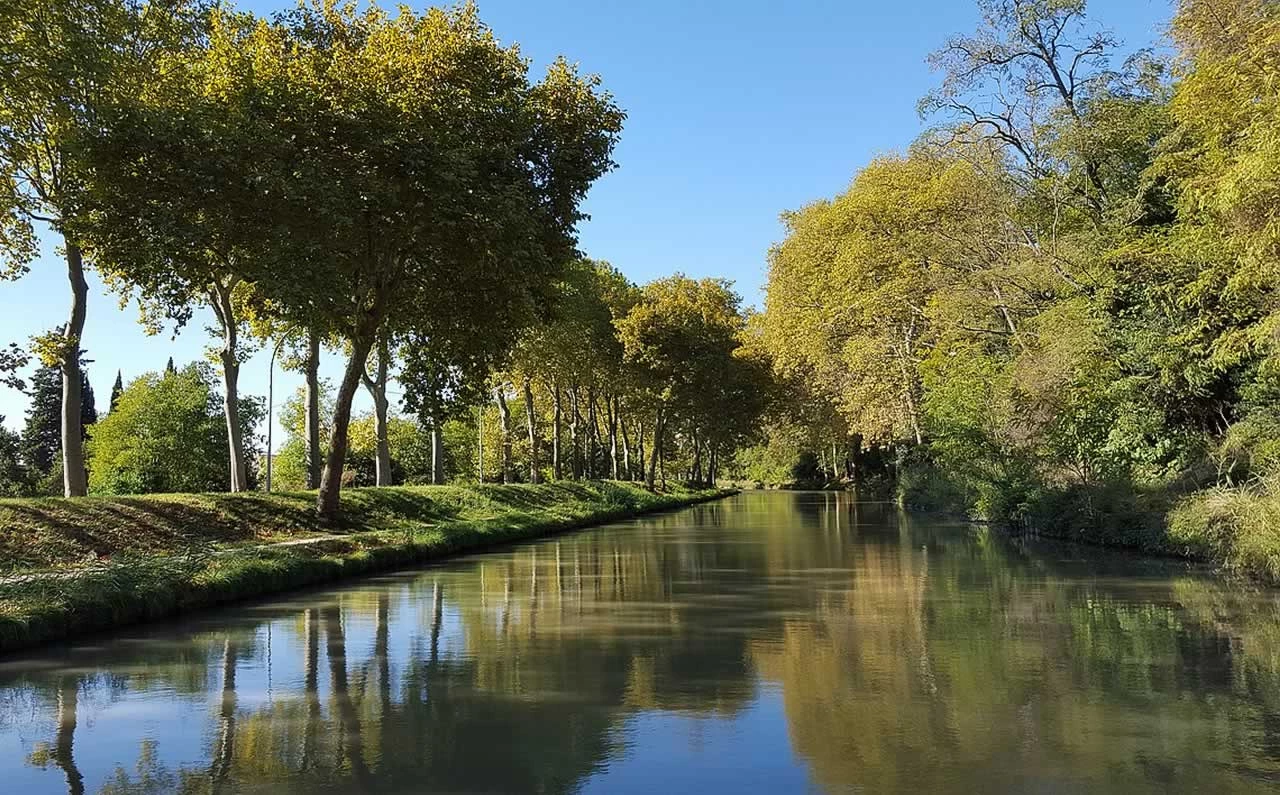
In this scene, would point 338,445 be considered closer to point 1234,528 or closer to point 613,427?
point 1234,528

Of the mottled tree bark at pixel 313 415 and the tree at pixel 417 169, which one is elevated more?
the tree at pixel 417 169

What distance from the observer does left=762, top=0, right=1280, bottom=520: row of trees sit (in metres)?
16.6

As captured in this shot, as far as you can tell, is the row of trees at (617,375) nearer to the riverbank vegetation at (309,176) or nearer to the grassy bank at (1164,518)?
the riverbank vegetation at (309,176)

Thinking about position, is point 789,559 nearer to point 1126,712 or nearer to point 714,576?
point 714,576

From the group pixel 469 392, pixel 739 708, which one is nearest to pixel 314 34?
pixel 469 392

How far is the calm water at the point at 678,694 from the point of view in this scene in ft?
21.3

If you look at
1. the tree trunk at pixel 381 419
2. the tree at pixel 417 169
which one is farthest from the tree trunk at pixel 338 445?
the tree trunk at pixel 381 419

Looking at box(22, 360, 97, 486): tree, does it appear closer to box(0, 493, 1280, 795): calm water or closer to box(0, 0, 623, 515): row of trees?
box(0, 0, 623, 515): row of trees

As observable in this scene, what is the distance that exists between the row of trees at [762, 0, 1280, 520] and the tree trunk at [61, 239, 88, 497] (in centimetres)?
2113

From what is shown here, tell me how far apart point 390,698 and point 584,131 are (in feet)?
59.2

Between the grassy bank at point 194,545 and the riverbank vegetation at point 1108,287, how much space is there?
48.6 feet

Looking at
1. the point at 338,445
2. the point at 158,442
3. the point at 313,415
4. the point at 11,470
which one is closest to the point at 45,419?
the point at 11,470

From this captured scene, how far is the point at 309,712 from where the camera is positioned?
27.1 feet

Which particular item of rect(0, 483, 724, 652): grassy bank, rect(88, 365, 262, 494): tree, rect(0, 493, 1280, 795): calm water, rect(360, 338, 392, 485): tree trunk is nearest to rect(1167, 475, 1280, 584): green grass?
rect(0, 493, 1280, 795): calm water
